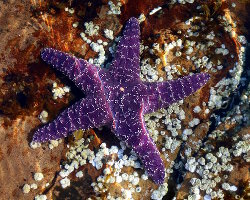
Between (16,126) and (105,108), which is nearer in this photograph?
(105,108)

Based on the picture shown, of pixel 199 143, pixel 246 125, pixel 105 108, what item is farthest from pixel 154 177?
pixel 246 125

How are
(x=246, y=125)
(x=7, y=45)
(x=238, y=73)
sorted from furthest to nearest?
1. (x=7, y=45)
2. (x=238, y=73)
3. (x=246, y=125)

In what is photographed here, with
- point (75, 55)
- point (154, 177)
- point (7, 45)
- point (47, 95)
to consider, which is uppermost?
point (7, 45)

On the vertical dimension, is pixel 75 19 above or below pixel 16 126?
above

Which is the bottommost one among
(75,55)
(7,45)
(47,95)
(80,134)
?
(80,134)

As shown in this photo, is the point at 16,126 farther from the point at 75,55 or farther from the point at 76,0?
the point at 76,0

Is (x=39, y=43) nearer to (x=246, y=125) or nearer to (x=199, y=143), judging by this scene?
(x=199, y=143)

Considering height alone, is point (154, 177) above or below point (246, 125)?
below

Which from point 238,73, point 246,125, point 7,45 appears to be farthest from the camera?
point 7,45

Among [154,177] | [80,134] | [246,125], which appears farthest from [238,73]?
[80,134]
